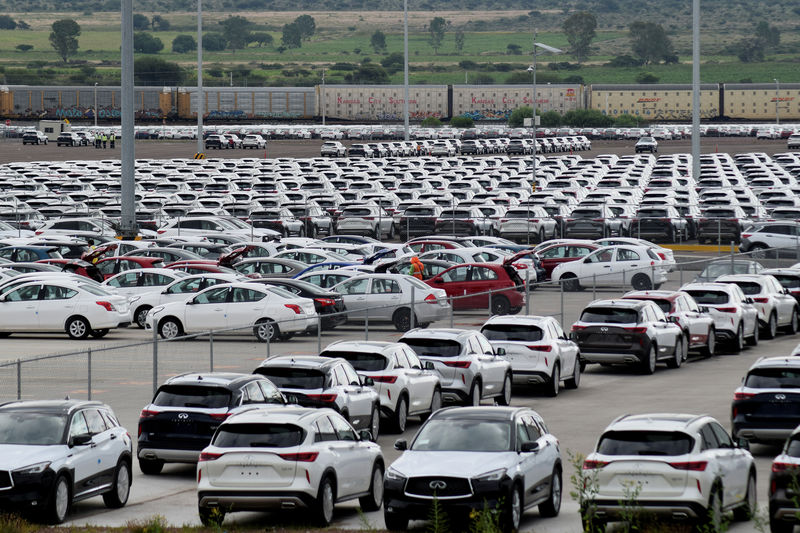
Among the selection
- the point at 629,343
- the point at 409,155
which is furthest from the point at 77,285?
the point at 409,155

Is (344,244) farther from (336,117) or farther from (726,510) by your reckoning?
(336,117)

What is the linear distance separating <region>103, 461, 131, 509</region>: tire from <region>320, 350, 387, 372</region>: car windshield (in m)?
5.43

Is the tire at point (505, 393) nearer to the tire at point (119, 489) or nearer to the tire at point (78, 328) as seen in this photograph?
the tire at point (119, 489)

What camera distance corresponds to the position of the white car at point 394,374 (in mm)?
21016

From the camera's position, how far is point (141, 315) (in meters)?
33.3

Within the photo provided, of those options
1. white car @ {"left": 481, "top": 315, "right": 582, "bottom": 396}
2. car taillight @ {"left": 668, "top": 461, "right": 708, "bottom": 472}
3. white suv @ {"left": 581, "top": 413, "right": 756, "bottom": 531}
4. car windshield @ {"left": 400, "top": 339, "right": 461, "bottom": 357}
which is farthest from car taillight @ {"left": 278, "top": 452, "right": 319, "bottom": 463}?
white car @ {"left": 481, "top": 315, "right": 582, "bottom": 396}

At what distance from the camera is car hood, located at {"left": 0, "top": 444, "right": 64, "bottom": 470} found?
14.7 metres

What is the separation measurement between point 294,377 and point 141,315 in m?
14.5

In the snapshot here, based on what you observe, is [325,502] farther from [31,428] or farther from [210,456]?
[31,428]

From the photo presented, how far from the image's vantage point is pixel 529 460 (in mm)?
14688

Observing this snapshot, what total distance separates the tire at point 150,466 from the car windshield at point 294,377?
2.13 meters

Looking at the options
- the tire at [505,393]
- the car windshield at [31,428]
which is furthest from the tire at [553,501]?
the tire at [505,393]

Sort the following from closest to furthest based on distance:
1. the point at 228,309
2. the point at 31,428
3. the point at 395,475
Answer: the point at 395,475
the point at 31,428
the point at 228,309

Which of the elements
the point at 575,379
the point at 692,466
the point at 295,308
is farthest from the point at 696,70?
the point at 692,466
